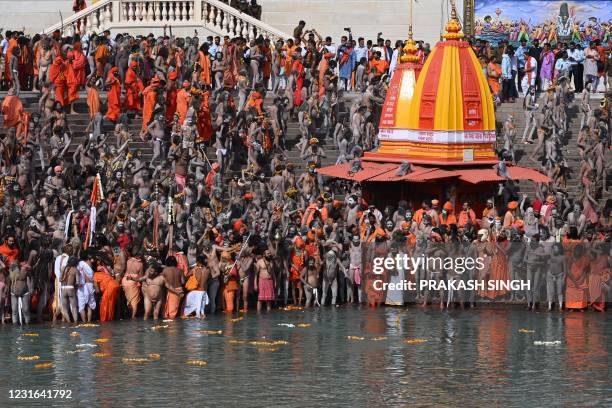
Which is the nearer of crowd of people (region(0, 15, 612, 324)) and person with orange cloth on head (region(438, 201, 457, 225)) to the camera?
crowd of people (region(0, 15, 612, 324))

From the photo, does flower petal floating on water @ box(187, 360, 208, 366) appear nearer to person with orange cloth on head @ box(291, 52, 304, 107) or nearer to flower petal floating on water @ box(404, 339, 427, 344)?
flower petal floating on water @ box(404, 339, 427, 344)

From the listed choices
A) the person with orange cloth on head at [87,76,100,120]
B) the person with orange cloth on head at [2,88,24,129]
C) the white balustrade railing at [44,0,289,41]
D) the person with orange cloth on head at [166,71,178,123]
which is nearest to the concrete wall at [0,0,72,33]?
the white balustrade railing at [44,0,289,41]

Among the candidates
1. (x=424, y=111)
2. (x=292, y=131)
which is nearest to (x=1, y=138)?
(x=292, y=131)

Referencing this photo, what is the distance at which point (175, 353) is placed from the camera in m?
29.9

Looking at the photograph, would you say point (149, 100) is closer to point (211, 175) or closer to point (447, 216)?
point (211, 175)

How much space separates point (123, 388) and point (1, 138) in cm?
1402

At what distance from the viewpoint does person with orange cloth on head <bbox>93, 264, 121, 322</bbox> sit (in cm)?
3272

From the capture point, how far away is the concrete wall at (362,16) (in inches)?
2058

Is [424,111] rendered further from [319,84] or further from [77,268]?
[77,268]

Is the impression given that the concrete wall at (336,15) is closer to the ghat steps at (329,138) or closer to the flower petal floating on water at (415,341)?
the ghat steps at (329,138)

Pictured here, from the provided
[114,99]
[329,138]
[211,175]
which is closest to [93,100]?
[114,99]

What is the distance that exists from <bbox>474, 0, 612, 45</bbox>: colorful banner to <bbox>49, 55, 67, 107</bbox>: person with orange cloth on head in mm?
14999

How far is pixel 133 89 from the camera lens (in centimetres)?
4159

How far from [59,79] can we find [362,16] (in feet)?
44.1
